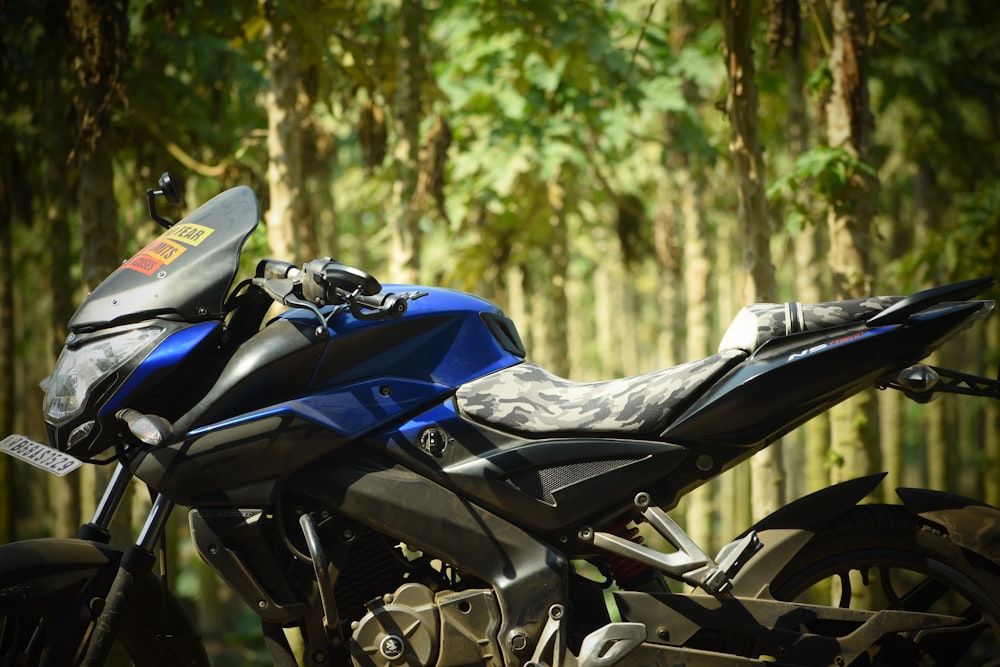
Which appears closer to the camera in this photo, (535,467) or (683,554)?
(683,554)

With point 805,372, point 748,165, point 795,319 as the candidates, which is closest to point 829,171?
point 748,165

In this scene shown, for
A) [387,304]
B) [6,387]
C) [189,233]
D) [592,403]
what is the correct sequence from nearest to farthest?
[387,304] → [592,403] → [189,233] → [6,387]

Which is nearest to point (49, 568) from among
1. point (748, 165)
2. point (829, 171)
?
point (748, 165)

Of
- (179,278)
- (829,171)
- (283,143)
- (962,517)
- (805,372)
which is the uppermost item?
(283,143)

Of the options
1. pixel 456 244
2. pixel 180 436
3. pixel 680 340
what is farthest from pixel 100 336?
pixel 680 340

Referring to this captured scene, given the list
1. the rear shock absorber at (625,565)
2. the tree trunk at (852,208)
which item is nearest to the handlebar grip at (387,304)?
the rear shock absorber at (625,565)

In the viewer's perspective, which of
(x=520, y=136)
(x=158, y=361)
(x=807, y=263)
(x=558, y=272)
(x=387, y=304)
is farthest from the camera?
(x=558, y=272)

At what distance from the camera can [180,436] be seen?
313cm

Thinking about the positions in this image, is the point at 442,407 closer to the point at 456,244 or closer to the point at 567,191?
the point at 567,191

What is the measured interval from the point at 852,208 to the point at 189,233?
4.26 metres

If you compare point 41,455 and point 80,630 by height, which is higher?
point 41,455

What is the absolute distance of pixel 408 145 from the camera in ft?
25.5

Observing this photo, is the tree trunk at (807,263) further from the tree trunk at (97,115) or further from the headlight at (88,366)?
the headlight at (88,366)

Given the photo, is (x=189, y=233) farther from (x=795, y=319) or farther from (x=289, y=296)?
(x=795, y=319)
